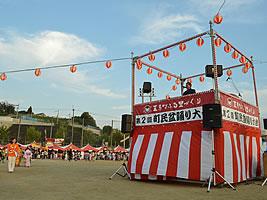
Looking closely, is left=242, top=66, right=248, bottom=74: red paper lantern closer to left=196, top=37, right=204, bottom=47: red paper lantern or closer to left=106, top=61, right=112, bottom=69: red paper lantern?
left=196, top=37, right=204, bottom=47: red paper lantern

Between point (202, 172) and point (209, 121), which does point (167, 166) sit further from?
point (209, 121)

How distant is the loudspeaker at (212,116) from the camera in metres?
6.59

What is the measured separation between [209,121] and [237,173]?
77.0 inches

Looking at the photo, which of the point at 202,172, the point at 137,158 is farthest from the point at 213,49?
the point at 137,158

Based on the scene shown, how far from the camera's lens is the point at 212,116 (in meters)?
6.66

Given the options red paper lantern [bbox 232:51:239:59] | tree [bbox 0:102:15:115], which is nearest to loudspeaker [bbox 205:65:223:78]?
red paper lantern [bbox 232:51:239:59]

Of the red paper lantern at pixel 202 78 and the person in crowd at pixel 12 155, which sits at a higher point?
the red paper lantern at pixel 202 78

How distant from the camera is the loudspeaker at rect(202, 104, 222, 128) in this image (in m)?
6.59

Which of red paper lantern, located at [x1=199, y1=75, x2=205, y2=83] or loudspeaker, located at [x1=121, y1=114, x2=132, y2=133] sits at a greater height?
red paper lantern, located at [x1=199, y1=75, x2=205, y2=83]

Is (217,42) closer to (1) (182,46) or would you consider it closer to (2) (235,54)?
(1) (182,46)

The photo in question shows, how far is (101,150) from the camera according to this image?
140 ft

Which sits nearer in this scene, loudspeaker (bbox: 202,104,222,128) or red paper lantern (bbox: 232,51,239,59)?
loudspeaker (bbox: 202,104,222,128)

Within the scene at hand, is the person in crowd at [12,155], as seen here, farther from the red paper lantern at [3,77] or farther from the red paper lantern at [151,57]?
the red paper lantern at [151,57]

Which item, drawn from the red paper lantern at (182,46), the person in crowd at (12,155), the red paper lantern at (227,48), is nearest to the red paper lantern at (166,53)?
the red paper lantern at (182,46)
